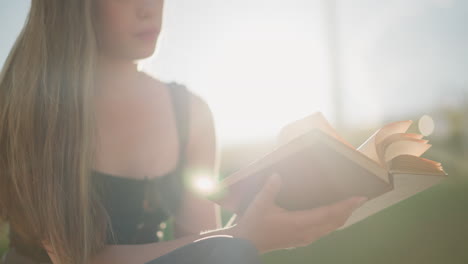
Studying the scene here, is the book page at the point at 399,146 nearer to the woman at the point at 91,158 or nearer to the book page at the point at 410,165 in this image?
the book page at the point at 410,165

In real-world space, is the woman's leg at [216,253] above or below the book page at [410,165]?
below

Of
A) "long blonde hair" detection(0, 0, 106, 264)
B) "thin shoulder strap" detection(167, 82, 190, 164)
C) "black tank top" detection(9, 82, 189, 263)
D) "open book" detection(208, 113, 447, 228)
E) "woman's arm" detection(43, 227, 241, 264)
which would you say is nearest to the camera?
"open book" detection(208, 113, 447, 228)

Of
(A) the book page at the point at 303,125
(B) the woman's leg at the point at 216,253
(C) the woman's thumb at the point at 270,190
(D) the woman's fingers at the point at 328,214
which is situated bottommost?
(B) the woman's leg at the point at 216,253

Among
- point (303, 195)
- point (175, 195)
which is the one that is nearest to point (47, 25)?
point (175, 195)

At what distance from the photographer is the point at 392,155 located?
1.17 meters

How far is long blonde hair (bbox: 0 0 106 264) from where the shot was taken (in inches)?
60.4

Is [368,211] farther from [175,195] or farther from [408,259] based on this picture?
[408,259]

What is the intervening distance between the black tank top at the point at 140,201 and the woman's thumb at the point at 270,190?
822 millimetres

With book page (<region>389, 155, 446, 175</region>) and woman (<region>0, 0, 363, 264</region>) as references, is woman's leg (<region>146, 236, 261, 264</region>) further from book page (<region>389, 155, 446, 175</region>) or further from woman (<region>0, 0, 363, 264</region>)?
book page (<region>389, 155, 446, 175</region>)

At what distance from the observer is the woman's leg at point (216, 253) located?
44.2 inches

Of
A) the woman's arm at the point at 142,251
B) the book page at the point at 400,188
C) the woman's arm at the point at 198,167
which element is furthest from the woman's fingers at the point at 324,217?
the woman's arm at the point at 198,167

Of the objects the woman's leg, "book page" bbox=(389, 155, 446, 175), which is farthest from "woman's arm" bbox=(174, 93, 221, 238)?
"book page" bbox=(389, 155, 446, 175)

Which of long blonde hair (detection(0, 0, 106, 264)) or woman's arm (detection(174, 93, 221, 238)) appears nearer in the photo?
long blonde hair (detection(0, 0, 106, 264))

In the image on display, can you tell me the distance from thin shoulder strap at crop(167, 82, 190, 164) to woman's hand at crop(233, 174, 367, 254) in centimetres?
79
